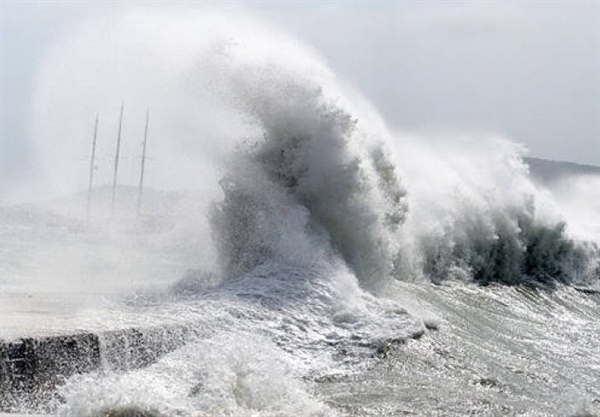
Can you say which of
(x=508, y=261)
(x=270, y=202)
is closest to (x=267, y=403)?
(x=270, y=202)

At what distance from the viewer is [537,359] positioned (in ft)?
32.1

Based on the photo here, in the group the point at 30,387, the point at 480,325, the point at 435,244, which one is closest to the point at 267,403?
the point at 30,387

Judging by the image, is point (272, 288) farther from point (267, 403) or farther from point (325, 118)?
point (325, 118)

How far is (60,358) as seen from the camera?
24.2 ft

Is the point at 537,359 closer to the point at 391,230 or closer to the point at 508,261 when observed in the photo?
the point at 391,230

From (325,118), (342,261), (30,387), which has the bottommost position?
(30,387)

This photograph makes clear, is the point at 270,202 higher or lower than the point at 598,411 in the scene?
higher

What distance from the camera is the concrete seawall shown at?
22.5 ft

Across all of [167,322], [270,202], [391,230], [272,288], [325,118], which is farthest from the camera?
[391,230]

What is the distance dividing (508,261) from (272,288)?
403 inches

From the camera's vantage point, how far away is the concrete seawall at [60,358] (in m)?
6.87

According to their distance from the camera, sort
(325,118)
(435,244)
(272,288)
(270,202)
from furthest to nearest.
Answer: (435,244), (325,118), (270,202), (272,288)

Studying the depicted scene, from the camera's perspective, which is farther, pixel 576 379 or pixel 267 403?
pixel 576 379

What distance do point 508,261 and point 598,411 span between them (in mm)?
12580
